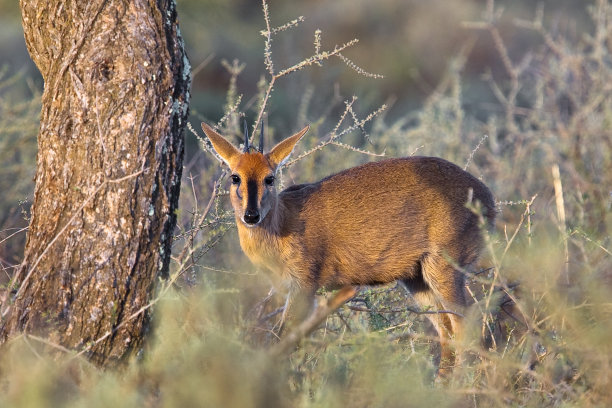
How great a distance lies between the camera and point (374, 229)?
613cm

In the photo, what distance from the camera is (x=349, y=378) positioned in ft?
11.8

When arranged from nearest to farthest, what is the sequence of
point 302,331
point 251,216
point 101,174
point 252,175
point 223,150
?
1. point 302,331
2. point 101,174
3. point 251,216
4. point 252,175
5. point 223,150

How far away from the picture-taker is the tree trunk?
4191 millimetres

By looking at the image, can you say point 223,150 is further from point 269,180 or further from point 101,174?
point 101,174

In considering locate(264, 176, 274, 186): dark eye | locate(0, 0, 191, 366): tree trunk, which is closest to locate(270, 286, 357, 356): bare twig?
locate(0, 0, 191, 366): tree trunk

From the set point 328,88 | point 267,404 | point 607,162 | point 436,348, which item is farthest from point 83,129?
point 328,88

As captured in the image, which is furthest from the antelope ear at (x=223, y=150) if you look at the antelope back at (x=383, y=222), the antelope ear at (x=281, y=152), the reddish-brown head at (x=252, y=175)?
the antelope back at (x=383, y=222)

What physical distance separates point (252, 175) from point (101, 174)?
1.73 m

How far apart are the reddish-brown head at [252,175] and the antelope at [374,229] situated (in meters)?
0.01

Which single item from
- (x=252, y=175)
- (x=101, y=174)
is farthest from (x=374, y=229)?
(x=101, y=174)

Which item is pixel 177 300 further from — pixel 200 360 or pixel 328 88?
pixel 328 88

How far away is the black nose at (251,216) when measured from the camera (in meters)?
5.61

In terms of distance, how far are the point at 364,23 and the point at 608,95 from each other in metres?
14.4

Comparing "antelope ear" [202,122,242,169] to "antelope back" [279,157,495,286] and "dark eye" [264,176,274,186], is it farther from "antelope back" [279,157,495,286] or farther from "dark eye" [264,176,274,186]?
"antelope back" [279,157,495,286]
